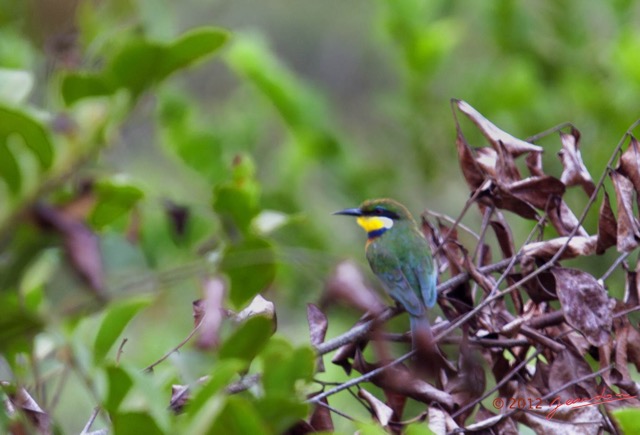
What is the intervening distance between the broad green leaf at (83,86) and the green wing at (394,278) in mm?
815

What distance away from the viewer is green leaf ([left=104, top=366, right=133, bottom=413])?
0.82 meters

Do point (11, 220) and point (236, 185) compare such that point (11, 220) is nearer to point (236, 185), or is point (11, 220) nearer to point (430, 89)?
point (236, 185)

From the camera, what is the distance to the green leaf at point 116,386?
0.82 meters

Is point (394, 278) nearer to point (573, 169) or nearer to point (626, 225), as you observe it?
point (573, 169)

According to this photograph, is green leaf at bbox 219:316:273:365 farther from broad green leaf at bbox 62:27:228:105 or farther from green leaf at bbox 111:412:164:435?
broad green leaf at bbox 62:27:228:105

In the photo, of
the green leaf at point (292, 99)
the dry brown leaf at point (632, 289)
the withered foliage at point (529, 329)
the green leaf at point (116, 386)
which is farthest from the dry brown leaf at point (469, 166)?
the green leaf at point (292, 99)

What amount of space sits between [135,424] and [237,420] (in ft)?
0.40

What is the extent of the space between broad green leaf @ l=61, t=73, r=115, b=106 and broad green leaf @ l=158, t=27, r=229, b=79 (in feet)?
0.18

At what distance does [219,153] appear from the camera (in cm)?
311

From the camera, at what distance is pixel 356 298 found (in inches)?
28.4

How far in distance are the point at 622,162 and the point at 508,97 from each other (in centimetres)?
224

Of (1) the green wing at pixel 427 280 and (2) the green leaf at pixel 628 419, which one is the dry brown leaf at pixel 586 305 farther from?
(1) the green wing at pixel 427 280

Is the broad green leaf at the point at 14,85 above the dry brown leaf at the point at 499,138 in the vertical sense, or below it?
above

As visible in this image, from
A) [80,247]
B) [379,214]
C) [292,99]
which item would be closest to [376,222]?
[379,214]
